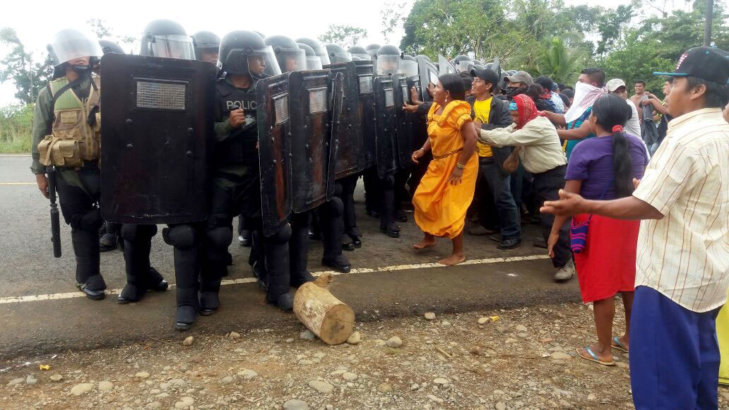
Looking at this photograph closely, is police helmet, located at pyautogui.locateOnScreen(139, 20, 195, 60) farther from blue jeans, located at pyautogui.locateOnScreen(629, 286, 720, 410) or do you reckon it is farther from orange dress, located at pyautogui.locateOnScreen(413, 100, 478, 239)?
blue jeans, located at pyautogui.locateOnScreen(629, 286, 720, 410)

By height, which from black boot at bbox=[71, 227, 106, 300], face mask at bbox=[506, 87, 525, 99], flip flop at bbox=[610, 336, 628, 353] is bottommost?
flip flop at bbox=[610, 336, 628, 353]

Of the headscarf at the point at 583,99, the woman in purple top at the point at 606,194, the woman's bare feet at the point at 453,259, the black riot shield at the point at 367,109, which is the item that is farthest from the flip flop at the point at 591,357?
the headscarf at the point at 583,99

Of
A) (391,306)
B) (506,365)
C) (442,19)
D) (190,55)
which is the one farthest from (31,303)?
(442,19)

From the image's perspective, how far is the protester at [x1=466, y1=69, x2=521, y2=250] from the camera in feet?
19.8

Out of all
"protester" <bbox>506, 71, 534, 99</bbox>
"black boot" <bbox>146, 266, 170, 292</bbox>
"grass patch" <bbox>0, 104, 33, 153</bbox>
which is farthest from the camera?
"grass patch" <bbox>0, 104, 33, 153</bbox>

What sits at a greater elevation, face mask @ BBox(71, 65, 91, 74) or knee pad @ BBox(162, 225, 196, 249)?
face mask @ BBox(71, 65, 91, 74)

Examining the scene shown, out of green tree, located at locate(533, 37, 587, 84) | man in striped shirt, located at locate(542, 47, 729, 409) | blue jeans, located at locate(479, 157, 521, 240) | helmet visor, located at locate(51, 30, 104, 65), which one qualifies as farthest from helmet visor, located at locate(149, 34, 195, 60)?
green tree, located at locate(533, 37, 587, 84)

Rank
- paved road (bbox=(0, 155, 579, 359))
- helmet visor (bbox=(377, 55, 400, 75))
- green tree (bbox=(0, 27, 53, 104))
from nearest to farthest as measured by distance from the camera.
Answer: paved road (bbox=(0, 155, 579, 359)) < helmet visor (bbox=(377, 55, 400, 75)) < green tree (bbox=(0, 27, 53, 104))

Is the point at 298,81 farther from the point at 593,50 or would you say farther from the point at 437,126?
the point at 593,50

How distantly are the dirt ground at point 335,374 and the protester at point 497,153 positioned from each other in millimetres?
2102

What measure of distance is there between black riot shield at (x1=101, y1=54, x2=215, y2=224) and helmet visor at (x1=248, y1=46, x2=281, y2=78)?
0.36 meters

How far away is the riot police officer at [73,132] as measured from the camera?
4.12 meters

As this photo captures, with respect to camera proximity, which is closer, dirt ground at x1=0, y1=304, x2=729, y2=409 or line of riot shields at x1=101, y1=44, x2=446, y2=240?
dirt ground at x1=0, y1=304, x2=729, y2=409

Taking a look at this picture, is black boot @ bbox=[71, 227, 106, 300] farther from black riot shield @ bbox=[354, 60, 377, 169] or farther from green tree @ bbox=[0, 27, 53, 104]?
green tree @ bbox=[0, 27, 53, 104]
